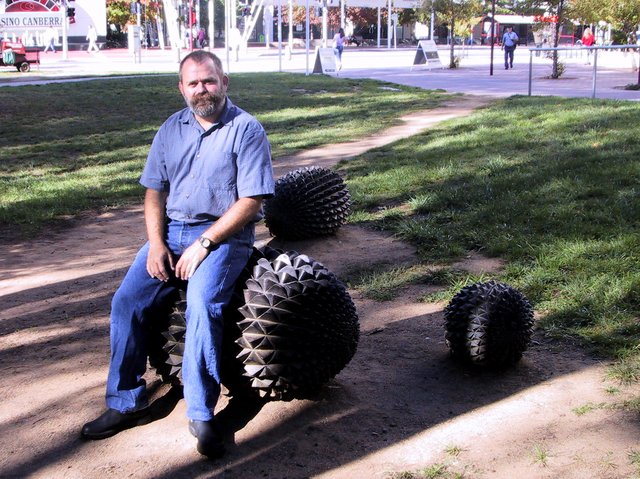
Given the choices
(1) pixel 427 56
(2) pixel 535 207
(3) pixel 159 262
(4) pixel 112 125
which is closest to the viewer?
(3) pixel 159 262

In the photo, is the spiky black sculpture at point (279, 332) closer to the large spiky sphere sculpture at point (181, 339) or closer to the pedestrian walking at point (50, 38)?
the large spiky sphere sculpture at point (181, 339)

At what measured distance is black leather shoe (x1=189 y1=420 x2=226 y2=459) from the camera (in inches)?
146

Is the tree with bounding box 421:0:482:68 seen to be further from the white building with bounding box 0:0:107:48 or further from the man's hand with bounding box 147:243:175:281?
the man's hand with bounding box 147:243:175:281

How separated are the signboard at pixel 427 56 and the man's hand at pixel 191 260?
32.1 meters

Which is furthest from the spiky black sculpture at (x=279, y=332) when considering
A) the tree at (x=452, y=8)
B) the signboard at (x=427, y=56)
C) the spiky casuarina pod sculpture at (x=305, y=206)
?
the signboard at (x=427, y=56)

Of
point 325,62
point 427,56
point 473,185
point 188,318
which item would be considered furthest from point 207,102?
point 427,56

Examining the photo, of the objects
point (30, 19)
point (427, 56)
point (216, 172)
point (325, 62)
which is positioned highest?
point (30, 19)

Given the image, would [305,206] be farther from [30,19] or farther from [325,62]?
[30,19]

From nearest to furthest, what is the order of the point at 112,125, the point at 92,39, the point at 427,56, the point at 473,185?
the point at 473,185, the point at 112,125, the point at 427,56, the point at 92,39

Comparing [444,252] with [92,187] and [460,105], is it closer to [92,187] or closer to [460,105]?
[92,187]

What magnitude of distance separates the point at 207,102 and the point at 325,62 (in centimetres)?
2757

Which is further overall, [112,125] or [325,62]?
[325,62]

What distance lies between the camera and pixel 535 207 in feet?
25.3

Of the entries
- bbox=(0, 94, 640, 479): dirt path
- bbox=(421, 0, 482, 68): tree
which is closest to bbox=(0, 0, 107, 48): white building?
bbox=(421, 0, 482, 68): tree
